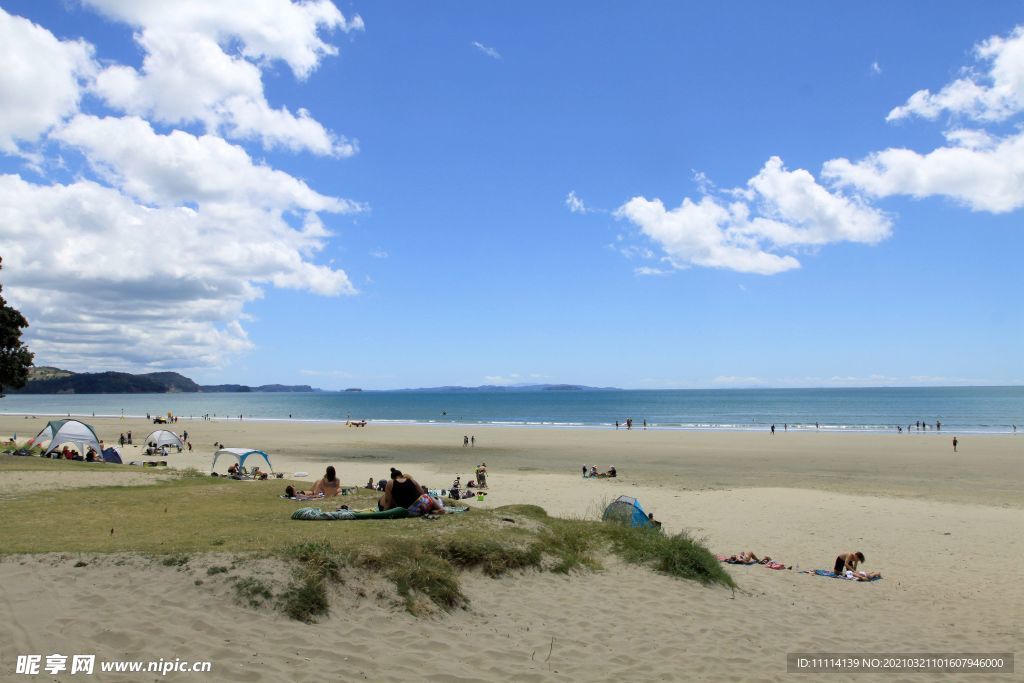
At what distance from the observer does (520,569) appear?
31.4 feet

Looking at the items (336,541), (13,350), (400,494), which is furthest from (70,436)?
(336,541)

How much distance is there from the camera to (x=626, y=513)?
13891 millimetres

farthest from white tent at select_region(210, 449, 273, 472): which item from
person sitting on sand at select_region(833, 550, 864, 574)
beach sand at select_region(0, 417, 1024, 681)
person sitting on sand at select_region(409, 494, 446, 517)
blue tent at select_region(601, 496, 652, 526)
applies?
person sitting on sand at select_region(833, 550, 864, 574)

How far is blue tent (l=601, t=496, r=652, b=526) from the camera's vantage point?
13.6m

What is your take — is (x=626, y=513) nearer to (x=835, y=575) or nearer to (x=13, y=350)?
(x=835, y=575)

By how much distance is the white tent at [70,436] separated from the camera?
97.3ft

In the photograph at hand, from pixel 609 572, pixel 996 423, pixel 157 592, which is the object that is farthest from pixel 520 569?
pixel 996 423

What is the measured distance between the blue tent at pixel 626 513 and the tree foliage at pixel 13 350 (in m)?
24.5

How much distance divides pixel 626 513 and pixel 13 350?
83.7 ft

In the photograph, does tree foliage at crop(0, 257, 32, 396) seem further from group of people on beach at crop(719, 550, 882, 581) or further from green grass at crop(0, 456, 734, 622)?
group of people on beach at crop(719, 550, 882, 581)

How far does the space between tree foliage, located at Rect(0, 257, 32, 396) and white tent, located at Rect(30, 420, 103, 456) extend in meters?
4.79

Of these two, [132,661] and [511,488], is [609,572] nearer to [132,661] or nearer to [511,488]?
[132,661]

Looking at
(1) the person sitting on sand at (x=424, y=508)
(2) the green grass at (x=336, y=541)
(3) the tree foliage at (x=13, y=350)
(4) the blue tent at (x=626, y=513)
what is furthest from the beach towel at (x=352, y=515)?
(3) the tree foliage at (x=13, y=350)

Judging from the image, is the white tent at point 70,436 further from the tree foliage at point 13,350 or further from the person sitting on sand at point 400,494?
the person sitting on sand at point 400,494
